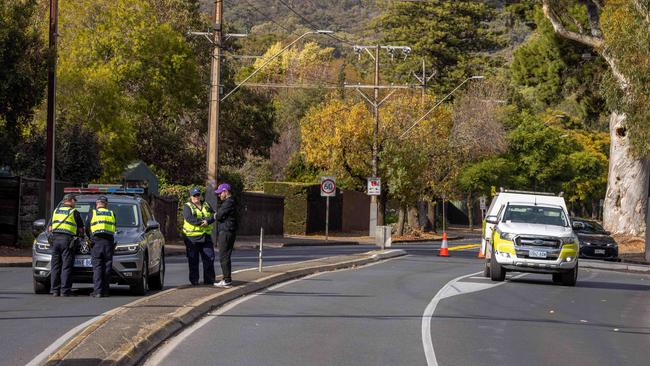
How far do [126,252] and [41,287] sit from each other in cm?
166

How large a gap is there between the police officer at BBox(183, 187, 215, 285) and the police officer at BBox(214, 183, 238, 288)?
0.19 meters

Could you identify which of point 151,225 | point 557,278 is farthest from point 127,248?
point 557,278

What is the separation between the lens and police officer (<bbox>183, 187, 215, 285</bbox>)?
64.6ft

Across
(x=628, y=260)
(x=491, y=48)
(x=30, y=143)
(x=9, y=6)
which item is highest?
(x=491, y=48)

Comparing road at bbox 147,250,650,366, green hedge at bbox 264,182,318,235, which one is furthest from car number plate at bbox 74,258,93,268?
green hedge at bbox 264,182,318,235

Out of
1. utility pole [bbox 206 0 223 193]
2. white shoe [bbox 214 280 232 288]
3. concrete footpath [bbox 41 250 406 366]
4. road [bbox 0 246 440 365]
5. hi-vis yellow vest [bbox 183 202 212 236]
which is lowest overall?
road [bbox 0 246 440 365]

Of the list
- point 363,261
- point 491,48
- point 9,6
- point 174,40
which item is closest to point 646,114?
point 363,261

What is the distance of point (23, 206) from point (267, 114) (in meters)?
28.5

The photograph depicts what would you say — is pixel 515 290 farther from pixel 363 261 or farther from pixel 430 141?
pixel 430 141

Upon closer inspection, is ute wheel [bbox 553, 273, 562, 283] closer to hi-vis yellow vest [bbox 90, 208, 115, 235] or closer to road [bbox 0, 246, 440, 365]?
road [bbox 0, 246, 440, 365]

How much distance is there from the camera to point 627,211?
52156 millimetres

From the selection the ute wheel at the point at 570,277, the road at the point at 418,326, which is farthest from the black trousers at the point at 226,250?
the ute wheel at the point at 570,277

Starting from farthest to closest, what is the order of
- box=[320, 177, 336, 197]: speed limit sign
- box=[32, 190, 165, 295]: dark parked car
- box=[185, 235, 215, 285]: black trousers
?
box=[320, 177, 336, 197]: speed limit sign → box=[185, 235, 215, 285]: black trousers → box=[32, 190, 165, 295]: dark parked car

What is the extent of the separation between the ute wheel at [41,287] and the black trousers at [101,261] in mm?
A: 1290
